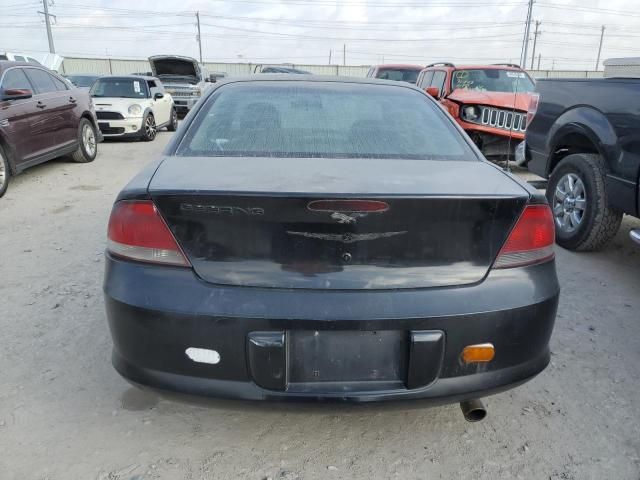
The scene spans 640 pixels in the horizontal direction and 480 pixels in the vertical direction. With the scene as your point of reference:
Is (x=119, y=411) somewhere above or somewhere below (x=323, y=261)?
below

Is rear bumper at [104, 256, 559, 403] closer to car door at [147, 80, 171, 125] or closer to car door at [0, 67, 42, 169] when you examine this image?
car door at [0, 67, 42, 169]

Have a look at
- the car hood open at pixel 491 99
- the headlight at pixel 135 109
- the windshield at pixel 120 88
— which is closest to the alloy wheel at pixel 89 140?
the headlight at pixel 135 109

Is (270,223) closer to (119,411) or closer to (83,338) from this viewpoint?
(119,411)

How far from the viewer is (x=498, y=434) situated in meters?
2.29

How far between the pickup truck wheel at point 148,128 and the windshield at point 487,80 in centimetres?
696

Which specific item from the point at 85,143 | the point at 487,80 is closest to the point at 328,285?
the point at 85,143

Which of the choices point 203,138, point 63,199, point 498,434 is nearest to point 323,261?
point 203,138

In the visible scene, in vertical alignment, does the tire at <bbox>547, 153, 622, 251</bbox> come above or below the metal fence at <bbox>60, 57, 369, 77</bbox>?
above

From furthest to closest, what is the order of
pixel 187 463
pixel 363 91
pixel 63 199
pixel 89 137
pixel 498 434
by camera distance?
pixel 89 137 → pixel 63 199 → pixel 363 91 → pixel 498 434 → pixel 187 463

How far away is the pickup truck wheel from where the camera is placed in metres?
11.7

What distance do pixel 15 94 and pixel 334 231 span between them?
642 centimetres

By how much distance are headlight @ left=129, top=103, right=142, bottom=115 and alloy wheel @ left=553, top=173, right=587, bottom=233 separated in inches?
379

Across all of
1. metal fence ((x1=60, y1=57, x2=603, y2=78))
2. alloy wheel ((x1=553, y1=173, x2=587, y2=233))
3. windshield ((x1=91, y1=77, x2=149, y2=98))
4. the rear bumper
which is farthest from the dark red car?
metal fence ((x1=60, y1=57, x2=603, y2=78))

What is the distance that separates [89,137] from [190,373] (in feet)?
28.0
